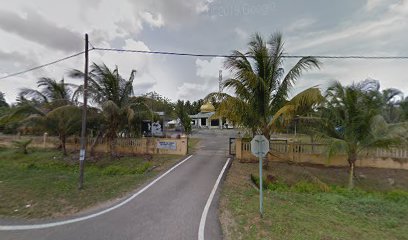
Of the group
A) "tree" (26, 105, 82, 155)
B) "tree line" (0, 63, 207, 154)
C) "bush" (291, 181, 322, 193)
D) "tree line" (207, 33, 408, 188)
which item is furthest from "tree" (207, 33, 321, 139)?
"tree" (26, 105, 82, 155)

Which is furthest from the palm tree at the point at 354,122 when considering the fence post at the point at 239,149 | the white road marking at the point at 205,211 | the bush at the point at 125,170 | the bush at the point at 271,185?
the bush at the point at 125,170

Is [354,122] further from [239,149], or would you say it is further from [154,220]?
[154,220]

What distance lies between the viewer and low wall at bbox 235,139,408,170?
40.2ft

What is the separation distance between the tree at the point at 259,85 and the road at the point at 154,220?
3.87 m

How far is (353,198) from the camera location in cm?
802

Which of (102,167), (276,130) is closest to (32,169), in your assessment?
(102,167)

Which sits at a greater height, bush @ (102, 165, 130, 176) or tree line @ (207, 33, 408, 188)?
tree line @ (207, 33, 408, 188)

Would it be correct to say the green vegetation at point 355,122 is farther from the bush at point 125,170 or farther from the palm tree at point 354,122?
the bush at point 125,170

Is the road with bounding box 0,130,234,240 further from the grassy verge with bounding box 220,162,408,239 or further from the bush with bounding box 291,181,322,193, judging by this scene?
the bush with bounding box 291,181,322,193

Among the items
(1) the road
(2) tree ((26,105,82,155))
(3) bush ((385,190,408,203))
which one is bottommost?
(3) bush ((385,190,408,203))

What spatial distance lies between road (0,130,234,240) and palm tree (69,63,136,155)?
6.13 meters

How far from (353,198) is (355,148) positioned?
304 centimetres

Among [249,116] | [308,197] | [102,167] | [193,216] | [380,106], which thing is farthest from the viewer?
[102,167]

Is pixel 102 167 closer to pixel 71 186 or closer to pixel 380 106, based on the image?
pixel 71 186
